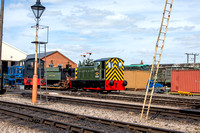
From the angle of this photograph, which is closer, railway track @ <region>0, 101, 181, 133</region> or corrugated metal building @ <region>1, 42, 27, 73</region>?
railway track @ <region>0, 101, 181, 133</region>

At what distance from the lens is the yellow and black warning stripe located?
21125mm

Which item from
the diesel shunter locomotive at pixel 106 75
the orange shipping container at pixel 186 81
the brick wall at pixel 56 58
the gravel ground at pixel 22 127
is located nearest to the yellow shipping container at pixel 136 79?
the orange shipping container at pixel 186 81

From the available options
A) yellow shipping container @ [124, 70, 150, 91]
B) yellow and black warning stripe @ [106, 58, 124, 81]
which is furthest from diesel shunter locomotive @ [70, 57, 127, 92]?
yellow shipping container @ [124, 70, 150, 91]

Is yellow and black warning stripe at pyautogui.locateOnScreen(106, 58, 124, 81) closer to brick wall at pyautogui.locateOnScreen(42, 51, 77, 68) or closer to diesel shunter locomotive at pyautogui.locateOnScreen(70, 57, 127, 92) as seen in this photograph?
diesel shunter locomotive at pyautogui.locateOnScreen(70, 57, 127, 92)

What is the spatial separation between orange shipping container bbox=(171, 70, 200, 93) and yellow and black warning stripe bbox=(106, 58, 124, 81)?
343 inches

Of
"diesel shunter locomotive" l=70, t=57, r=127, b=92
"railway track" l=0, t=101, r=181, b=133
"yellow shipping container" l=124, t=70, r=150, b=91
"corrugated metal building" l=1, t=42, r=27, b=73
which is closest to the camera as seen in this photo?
"railway track" l=0, t=101, r=181, b=133

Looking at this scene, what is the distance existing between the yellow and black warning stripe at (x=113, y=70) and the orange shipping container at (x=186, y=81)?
8.72 meters

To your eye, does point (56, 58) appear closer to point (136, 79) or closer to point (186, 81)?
point (136, 79)

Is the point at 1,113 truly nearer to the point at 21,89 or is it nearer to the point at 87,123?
the point at 87,123

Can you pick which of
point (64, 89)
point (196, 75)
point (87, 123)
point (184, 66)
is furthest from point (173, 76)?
point (87, 123)

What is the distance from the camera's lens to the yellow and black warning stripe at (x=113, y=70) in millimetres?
21125

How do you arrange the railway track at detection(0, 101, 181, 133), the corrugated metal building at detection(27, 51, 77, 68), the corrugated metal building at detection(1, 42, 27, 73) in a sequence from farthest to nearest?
the corrugated metal building at detection(27, 51, 77, 68) → the corrugated metal building at detection(1, 42, 27, 73) → the railway track at detection(0, 101, 181, 133)

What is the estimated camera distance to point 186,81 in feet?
87.2

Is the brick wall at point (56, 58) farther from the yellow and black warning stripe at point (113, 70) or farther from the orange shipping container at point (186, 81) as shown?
the yellow and black warning stripe at point (113, 70)
